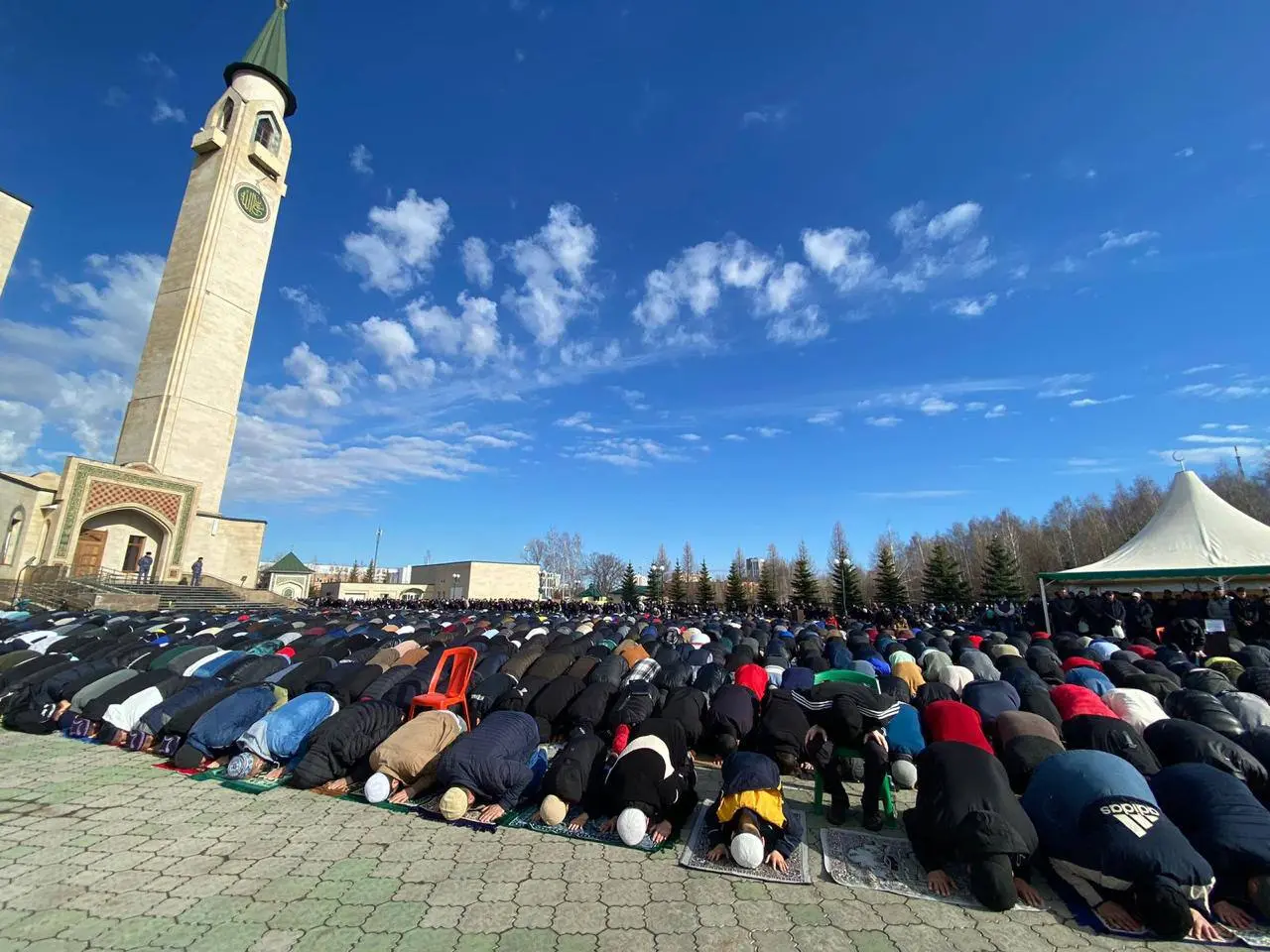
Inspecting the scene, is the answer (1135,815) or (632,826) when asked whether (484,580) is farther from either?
(1135,815)

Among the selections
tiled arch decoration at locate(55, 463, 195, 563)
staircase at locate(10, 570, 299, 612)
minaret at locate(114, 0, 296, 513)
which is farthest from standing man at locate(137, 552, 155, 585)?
minaret at locate(114, 0, 296, 513)

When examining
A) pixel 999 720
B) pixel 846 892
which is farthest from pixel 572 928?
pixel 999 720

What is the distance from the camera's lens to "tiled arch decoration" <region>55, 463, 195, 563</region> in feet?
78.5

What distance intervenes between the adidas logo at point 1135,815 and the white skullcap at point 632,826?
3033mm

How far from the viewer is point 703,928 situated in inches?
132

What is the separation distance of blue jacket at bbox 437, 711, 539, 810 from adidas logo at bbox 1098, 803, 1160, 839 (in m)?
4.25

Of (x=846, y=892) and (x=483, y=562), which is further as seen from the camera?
(x=483, y=562)

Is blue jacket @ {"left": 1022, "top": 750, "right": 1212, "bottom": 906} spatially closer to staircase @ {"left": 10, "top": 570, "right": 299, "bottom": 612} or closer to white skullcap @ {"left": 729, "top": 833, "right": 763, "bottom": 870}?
white skullcap @ {"left": 729, "top": 833, "right": 763, "bottom": 870}

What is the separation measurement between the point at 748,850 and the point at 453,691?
4252 millimetres

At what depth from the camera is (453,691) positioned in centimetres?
690

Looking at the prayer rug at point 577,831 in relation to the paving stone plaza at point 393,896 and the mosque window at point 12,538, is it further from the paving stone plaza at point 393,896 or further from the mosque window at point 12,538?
the mosque window at point 12,538

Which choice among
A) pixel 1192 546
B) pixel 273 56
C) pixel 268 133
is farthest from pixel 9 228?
pixel 1192 546

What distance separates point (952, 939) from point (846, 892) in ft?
2.20

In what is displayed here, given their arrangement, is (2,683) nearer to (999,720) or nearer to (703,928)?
(703,928)
